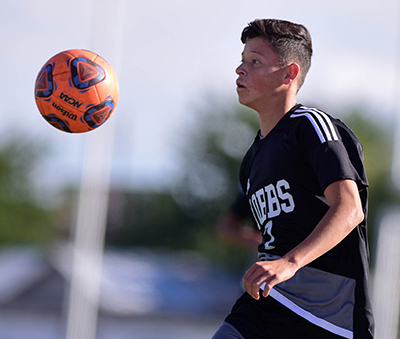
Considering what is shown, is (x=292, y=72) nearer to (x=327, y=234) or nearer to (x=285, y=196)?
(x=285, y=196)

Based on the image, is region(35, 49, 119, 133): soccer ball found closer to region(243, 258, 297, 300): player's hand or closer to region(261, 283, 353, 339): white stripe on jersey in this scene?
region(261, 283, 353, 339): white stripe on jersey

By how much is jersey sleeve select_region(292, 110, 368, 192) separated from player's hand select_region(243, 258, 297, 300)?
19.5 inches

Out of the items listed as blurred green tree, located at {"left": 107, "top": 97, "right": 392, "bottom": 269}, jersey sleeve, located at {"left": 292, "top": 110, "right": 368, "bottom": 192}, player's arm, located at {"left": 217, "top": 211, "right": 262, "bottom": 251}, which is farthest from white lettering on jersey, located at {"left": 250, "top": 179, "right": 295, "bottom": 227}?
blurred green tree, located at {"left": 107, "top": 97, "right": 392, "bottom": 269}

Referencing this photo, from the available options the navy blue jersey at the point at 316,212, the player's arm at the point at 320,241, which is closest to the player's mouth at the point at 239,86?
the navy blue jersey at the point at 316,212

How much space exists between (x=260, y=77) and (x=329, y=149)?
0.74 m

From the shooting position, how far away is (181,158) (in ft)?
117

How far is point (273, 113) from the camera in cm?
338

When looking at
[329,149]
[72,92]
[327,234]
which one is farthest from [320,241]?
[72,92]

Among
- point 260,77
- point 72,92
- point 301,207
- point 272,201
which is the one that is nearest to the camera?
point 301,207

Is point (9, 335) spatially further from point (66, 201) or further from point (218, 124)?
point (66, 201)

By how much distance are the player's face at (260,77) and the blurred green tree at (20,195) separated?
115ft

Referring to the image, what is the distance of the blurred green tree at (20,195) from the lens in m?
36.8

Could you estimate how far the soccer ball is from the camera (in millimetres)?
3840

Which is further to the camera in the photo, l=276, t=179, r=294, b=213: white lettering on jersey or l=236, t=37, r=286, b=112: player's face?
l=236, t=37, r=286, b=112: player's face
